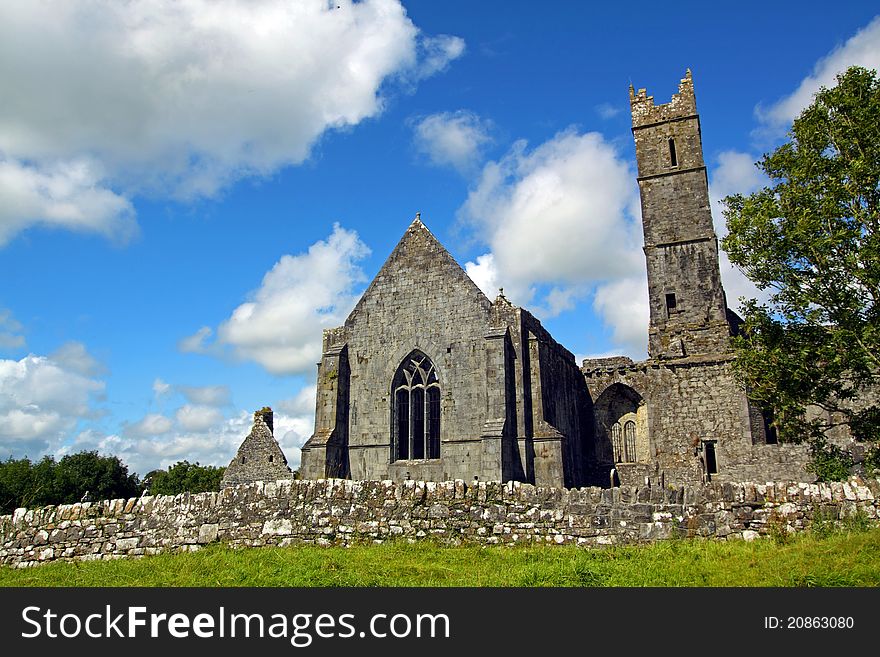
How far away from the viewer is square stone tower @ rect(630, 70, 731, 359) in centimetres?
2820

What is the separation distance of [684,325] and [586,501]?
19.3 meters

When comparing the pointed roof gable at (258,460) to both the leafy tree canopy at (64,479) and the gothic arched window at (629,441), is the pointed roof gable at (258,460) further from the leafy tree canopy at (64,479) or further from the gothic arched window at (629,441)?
the leafy tree canopy at (64,479)

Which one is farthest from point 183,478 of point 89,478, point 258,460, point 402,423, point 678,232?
point 678,232

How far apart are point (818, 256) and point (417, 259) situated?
1479 centimetres

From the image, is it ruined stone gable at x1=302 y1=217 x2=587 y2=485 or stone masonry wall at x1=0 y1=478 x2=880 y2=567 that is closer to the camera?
stone masonry wall at x1=0 y1=478 x2=880 y2=567

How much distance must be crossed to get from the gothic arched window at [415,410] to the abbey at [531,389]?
52 millimetres

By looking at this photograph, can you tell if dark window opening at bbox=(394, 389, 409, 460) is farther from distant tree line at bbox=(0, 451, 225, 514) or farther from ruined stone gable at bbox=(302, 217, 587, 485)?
distant tree line at bbox=(0, 451, 225, 514)

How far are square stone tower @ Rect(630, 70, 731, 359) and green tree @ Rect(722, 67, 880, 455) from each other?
1209cm

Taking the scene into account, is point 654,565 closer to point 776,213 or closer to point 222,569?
point 222,569

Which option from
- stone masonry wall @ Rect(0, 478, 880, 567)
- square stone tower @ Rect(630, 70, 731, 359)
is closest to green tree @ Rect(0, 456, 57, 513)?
stone masonry wall @ Rect(0, 478, 880, 567)

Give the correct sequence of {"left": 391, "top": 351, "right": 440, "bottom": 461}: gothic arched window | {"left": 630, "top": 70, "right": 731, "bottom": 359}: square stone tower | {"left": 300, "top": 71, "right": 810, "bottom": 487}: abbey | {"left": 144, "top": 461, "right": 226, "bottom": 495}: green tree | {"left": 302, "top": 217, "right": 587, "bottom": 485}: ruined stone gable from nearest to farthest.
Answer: {"left": 302, "top": 217, "right": 587, "bottom": 485}: ruined stone gable → {"left": 300, "top": 71, "right": 810, "bottom": 487}: abbey → {"left": 391, "top": 351, "right": 440, "bottom": 461}: gothic arched window → {"left": 630, "top": 70, "right": 731, "bottom": 359}: square stone tower → {"left": 144, "top": 461, "right": 226, "bottom": 495}: green tree

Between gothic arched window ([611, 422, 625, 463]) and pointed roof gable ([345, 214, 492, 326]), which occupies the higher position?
pointed roof gable ([345, 214, 492, 326])

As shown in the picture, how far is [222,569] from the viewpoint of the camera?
35.2 ft

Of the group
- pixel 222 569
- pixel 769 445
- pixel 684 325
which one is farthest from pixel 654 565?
pixel 684 325
